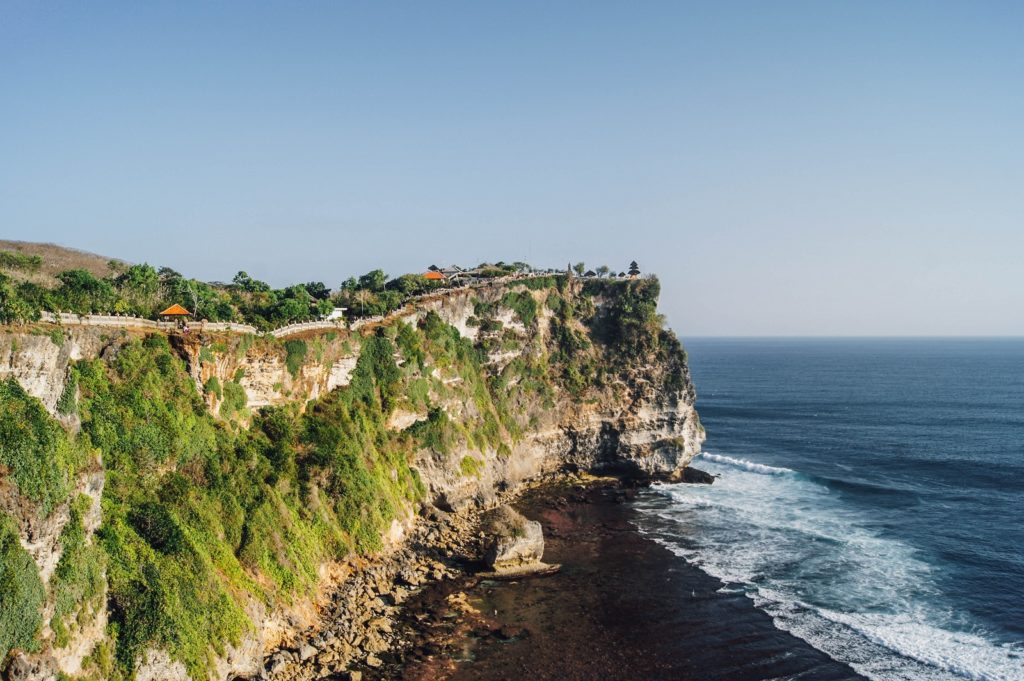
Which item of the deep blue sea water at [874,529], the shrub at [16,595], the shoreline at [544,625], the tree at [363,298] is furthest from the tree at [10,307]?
the deep blue sea water at [874,529]

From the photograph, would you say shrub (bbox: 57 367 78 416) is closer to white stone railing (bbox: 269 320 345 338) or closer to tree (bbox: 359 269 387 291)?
white stone railing (bbox: 269 320 345 338)

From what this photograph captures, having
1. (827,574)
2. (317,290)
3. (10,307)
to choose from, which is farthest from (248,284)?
(827,574)

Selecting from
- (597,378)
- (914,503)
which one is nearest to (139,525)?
(597,378)

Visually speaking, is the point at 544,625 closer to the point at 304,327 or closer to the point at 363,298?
the point at 304,327

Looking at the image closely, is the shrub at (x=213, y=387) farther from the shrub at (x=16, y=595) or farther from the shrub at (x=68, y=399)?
the shrub at (x=16, y=595)

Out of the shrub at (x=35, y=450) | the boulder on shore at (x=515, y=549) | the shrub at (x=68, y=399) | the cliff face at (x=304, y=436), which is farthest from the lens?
the boulder on shore at (x=515, y=549)

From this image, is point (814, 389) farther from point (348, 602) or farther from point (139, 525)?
point (139, 525)
